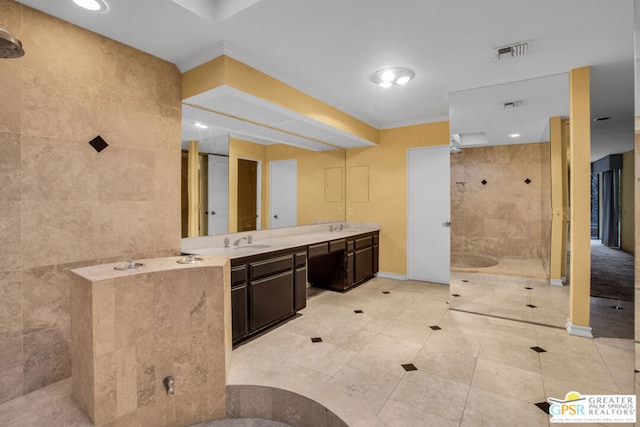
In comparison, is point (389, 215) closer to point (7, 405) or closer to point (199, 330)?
point (199, 330)

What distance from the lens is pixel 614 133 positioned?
3971 millimetres

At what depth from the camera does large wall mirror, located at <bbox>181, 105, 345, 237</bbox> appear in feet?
10.3

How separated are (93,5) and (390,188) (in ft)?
13.9

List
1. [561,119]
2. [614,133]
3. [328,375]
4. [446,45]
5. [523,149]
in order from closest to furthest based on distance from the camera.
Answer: [328,375] < [446,45] < [561,119] < [523,149] < [614,133]

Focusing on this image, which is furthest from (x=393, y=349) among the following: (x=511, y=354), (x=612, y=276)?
(x=612, y=276)

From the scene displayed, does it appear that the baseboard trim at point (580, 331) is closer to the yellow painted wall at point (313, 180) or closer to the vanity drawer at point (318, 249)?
the vanity drawer at point (318, 249)

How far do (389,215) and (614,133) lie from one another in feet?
10.3

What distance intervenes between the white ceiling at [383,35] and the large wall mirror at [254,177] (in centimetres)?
74

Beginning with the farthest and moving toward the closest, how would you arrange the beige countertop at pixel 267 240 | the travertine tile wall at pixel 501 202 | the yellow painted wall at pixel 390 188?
the yellow painted wall at pixel 390 188, the travertine tile wall at pixel 501 202, the beige countertop at pixel 267 240

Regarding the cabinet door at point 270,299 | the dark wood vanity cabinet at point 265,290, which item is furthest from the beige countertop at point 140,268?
the cabinet door at point 270,299

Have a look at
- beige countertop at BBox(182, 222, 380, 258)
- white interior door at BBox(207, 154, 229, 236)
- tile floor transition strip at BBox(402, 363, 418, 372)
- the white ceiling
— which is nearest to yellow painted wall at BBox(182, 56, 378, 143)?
the white ceiling

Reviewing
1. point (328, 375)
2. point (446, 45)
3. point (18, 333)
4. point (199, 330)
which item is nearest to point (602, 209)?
point (446, 45)

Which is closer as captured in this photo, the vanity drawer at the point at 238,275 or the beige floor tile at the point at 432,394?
the beige floor tile at the point at 432,394

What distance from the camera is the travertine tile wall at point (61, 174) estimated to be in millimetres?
2018
